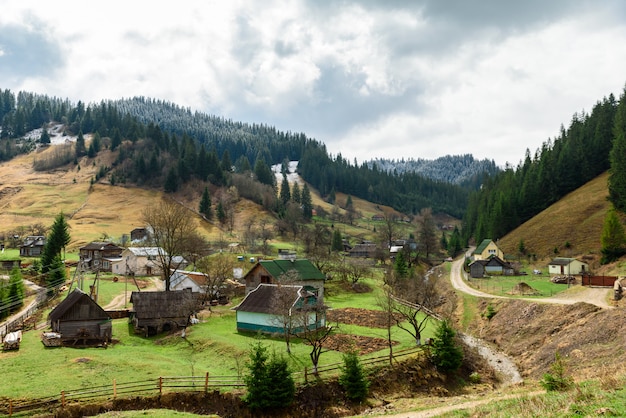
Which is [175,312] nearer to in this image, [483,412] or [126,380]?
[126,380]

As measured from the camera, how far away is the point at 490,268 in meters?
79.5

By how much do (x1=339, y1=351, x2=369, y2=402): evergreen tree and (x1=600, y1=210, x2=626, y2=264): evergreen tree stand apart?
5116 cm

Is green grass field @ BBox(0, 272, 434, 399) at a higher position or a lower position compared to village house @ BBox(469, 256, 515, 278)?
lower

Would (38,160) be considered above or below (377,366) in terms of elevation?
above

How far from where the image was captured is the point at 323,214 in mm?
171375

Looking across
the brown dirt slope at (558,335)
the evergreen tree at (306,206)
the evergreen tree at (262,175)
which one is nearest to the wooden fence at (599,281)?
the brown dirt slope at (558,335)

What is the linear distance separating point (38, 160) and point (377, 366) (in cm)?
18194

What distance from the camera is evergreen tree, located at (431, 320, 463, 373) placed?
34.6m

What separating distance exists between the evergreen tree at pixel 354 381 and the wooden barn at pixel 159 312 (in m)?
18.5

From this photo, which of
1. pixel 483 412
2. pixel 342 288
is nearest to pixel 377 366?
pixel 483 412

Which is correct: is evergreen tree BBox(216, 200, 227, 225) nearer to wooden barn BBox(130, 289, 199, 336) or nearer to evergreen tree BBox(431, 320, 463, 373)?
wooden barn BBox(130, 289, 199, 336)

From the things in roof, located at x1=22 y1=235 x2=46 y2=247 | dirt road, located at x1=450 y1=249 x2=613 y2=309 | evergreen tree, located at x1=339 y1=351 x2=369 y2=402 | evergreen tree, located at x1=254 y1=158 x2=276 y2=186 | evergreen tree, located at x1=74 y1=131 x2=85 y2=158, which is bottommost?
evergreen tree, located at x1=339 y1=351 x2=369 y2=402

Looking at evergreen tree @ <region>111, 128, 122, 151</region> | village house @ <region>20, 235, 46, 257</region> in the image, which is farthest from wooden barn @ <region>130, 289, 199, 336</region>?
evergreen tree @ <region>111, 128, 122, 151</region>

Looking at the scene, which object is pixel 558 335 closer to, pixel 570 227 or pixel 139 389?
pixel 139 389
